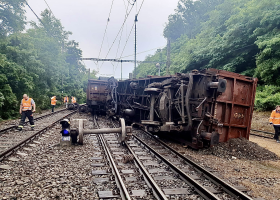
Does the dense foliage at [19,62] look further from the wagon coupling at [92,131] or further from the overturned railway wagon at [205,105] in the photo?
the overturned railway wagon at [205,105]

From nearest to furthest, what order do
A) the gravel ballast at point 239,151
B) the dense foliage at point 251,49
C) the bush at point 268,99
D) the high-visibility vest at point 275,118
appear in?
1. the gravel ballast at point 239,151
2. the high-visibility vest at point 275,118
3. the bush at point 268,99
4. the dense foliage at point 251,49

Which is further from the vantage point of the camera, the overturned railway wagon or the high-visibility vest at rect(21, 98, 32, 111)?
the high-visibility vest at rect(21, 98, 32, 111)

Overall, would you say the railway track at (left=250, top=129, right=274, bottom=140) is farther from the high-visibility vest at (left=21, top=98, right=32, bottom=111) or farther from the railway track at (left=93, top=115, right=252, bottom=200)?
the high-visibility vest at (left=21, top=98, right=32, bottom=111)

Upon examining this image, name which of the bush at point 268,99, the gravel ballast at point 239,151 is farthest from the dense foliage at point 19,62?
the bush at point 268,99

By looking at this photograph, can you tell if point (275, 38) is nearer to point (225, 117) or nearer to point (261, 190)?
point (225, 117)

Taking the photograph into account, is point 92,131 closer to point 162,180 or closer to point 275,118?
point 162,180

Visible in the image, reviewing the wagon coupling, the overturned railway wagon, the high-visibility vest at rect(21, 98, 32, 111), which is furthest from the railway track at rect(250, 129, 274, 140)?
the high-visibility vest at rect(21, 98, 32, 111)

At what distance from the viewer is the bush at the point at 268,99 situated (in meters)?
12.2

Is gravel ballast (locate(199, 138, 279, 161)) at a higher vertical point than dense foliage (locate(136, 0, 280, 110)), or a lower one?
lower

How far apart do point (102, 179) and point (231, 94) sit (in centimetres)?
512

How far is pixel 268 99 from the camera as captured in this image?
12.5 metres

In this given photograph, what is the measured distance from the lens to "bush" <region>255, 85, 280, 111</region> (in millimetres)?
12234

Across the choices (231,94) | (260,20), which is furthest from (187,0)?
(231,94)

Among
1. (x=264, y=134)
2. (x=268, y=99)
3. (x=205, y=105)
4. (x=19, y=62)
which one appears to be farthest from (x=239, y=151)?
(x=19, y=62)
